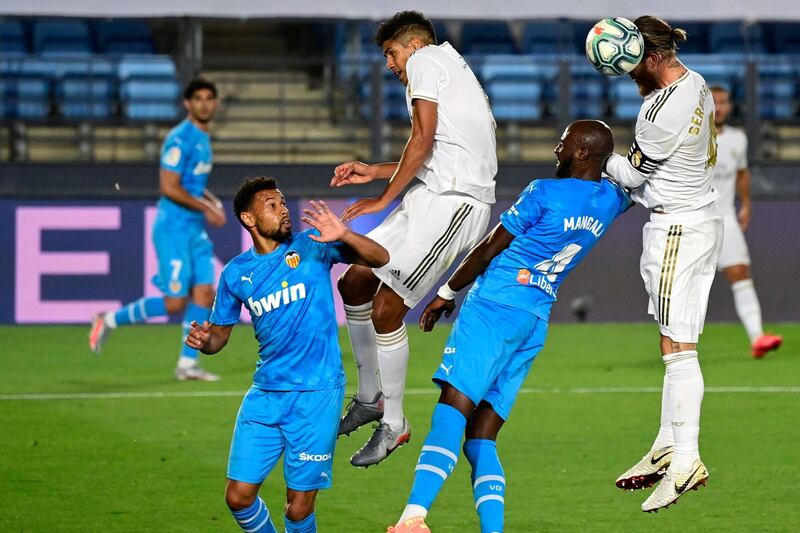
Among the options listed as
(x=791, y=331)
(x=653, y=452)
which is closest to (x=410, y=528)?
(x=653, y=452)

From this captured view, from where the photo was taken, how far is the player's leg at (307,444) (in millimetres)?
5633

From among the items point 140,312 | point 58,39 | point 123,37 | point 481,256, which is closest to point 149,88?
point 123,37

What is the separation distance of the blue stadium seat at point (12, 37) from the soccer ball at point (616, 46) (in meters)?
11.8

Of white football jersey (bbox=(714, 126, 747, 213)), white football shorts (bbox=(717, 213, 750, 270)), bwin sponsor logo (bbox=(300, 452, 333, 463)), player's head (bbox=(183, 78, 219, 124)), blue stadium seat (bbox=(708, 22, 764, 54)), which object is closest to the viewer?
bwin sponsor logo (bbox=(300, 452, 333, 463))

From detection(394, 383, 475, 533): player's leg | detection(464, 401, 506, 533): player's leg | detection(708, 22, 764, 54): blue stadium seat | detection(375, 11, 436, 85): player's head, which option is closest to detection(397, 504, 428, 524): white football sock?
detection(394, 383, 475, 533): player's leg

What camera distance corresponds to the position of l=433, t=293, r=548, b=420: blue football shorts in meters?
5.80

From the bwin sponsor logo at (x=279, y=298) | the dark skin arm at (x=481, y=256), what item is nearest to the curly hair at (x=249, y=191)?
the bwin sponsor logo at (x=279, y=298)

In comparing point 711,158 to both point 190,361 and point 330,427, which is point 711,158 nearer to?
point 330,427

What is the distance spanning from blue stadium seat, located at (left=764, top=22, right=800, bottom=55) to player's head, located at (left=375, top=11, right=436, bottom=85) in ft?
39.5

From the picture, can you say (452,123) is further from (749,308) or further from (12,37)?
(12,37)

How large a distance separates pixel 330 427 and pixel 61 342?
842 cm

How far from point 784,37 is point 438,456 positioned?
524 inches

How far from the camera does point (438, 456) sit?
223 inches

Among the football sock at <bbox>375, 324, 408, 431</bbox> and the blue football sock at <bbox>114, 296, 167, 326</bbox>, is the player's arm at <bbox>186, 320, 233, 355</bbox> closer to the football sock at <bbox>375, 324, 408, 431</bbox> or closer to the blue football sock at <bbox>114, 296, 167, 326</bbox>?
the football sock at <bbox>375, 324, 408, 431</bbox>
